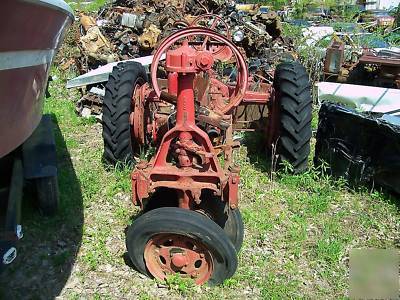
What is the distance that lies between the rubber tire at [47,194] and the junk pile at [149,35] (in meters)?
2.46

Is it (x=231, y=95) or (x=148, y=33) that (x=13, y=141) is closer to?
(x=231, y=95)

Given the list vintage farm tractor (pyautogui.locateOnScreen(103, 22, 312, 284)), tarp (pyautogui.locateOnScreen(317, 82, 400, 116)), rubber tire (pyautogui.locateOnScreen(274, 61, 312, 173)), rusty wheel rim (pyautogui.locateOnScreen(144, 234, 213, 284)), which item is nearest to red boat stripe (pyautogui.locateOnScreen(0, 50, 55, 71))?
vintage farm tractor (pyautogui.locateOnScreen(103, 22, 312, 284))

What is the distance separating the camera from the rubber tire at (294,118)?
3.92 metres

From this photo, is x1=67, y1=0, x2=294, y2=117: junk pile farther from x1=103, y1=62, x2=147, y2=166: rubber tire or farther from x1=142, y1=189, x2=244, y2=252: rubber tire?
x1=142, y1=189, x2=244, y2=252: rubber tire

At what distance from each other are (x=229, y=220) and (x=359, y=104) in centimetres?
342

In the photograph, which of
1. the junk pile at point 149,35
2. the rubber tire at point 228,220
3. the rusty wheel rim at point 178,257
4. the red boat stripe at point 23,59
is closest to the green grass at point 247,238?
the rusty wheel rim at point 178,257

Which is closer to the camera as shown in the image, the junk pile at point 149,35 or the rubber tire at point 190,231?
the rubber tire at point 190,231

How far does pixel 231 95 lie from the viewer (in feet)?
14.1

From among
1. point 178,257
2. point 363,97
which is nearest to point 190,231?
point 178,257

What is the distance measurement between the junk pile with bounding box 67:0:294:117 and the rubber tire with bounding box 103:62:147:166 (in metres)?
1.81

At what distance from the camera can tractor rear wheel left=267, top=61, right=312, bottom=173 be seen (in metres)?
3.92

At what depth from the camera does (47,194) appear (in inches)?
140

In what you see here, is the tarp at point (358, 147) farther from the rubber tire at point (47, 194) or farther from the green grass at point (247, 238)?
the rubber tire at point (47, 194)

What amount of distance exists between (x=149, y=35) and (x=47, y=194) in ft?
15.6
